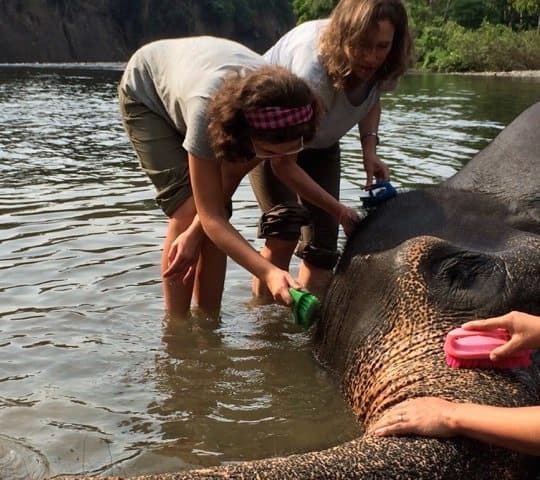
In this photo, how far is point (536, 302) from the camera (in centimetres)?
362

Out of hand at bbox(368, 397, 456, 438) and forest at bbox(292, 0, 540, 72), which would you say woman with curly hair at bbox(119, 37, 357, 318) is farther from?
forest at bbox(292, 0, 540, 72)

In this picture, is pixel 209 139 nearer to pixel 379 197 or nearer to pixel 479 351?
pixel 379 197

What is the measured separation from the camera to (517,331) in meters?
3.03

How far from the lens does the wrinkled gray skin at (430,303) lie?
8.73 ft

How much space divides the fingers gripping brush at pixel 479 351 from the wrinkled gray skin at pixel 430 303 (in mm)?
33

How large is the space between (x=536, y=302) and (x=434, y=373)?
630 millimetres

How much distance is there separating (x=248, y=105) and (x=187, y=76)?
2.21ft

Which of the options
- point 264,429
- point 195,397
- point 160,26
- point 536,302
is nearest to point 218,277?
point 195,397

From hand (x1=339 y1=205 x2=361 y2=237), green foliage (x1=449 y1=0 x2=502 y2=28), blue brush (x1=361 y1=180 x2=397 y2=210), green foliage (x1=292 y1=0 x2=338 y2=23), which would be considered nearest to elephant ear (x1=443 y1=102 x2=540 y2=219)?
blue brush (x1=361 y1=180 x2=397 y2=210)

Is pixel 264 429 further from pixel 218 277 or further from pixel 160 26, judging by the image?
pixel 160 26

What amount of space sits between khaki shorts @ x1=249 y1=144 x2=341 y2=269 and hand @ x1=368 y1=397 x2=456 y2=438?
95.0 inches

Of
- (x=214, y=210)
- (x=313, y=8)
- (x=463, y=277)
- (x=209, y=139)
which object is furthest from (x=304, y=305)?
(x=313, y=8)

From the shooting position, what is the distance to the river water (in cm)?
390

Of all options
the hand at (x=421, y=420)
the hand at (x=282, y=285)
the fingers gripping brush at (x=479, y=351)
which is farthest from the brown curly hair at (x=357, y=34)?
the hand at (x=421, y=420)
